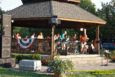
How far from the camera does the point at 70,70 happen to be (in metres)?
15.3

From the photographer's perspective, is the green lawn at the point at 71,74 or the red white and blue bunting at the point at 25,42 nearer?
the green lawn at the point at 71,74

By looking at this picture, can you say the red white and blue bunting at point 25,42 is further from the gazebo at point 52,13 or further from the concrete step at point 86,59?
the concrete step at point 86,59

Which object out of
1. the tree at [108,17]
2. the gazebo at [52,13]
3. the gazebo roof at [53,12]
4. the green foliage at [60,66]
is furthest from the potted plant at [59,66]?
the tree at [108,17]

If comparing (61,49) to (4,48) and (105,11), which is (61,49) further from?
(105,11)

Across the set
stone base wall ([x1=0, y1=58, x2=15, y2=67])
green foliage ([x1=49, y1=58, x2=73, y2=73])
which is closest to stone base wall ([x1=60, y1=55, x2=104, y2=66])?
stone base wall ([x1=0, y1=58, x2=15, y2=67])

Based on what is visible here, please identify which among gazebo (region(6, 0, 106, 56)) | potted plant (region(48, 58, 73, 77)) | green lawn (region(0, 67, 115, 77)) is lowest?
green lawn (region(0, 67, 115, 77))

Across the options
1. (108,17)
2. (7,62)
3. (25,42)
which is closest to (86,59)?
(25,42)

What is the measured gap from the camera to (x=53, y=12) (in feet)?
75.2

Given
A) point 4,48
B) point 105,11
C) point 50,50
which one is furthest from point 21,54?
point 105,11

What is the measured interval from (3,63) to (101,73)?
18.3 feet

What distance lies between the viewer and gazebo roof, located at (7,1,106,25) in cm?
2320

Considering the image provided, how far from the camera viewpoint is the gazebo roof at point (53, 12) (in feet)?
76.1

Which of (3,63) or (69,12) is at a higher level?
(69,12)

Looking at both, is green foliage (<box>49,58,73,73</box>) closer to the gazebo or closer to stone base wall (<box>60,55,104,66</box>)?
the gazebo
